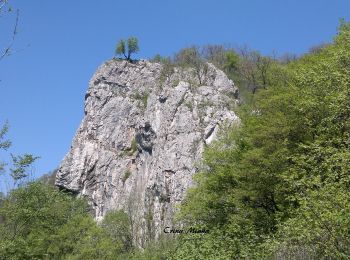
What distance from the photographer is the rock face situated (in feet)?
198

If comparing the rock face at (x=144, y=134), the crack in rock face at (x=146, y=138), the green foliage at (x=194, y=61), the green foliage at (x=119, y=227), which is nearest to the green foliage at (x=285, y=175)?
the green foliage at (x=119, y=227)

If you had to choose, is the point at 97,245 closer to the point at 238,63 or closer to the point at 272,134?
the point at 272,134

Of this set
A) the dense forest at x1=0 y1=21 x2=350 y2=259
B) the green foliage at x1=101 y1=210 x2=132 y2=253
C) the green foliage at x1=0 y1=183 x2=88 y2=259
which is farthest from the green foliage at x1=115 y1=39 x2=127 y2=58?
the green foliage at x1=0 y1=183 x2=88 y2=259

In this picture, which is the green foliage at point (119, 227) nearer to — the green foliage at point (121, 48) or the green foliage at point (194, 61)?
the green foliage at point (194, 61)

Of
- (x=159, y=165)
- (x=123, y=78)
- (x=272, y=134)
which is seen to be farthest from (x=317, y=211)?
(x=123, y=78)

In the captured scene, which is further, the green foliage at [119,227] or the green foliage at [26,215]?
the green foliage at [119,227]

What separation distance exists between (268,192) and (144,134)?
48612mm

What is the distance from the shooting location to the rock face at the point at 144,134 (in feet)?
198

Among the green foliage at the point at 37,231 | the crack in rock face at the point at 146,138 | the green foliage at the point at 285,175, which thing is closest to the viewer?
the green foliage at the point at 285,175

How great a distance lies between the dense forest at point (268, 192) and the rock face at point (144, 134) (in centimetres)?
2673

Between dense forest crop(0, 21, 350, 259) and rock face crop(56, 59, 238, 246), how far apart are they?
26726 mm

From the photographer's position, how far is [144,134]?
68.2 m

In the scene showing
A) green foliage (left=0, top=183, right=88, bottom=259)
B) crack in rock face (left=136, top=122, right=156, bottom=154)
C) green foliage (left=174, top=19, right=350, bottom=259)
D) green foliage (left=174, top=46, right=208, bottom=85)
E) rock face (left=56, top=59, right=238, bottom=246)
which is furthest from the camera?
green foliage (left=174, top=46, right=208, bottom=85)

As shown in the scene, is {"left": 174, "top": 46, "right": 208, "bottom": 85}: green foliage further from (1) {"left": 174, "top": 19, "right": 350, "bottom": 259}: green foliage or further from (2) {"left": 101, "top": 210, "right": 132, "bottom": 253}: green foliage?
(1) {"left": 174, "top": 19, "right": 350, "bottom": 259}: green foliage
